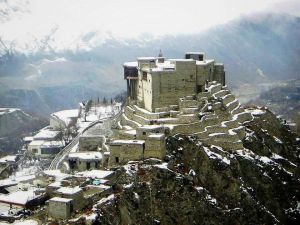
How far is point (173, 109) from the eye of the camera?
71.0 m

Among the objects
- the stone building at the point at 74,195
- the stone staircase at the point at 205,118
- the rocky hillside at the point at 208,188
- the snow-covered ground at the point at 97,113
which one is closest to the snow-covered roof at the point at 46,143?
the snow-covered ground at the point at 97,113

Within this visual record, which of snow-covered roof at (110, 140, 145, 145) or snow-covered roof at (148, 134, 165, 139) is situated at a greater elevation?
snow-covered roof at (148, 134, 165, 139)

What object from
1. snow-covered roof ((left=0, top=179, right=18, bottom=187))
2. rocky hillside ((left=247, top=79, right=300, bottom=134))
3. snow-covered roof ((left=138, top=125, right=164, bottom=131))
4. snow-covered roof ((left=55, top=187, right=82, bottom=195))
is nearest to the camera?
snow-covered roof ((left=55, top=187, right=82, bottom=195))

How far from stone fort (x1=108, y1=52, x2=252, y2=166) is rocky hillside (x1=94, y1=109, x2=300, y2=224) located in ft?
5.47

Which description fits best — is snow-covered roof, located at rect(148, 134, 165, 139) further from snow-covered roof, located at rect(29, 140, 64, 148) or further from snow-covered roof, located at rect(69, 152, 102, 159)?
snow-covered roof, located at rect(29, 140, 64, 148)

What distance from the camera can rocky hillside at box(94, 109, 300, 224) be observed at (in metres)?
55.2

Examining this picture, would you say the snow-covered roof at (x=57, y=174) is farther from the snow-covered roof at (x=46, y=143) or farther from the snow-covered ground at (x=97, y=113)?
the snow-covered ground at (x=97, y=113)

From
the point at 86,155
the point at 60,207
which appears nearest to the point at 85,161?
the point at 86,155

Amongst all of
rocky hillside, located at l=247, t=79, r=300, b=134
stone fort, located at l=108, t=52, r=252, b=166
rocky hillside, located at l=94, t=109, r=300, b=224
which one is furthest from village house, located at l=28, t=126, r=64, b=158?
rocky hillside, located at l=247, t=79, r=300, b=134

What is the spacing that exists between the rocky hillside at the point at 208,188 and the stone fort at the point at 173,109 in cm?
167

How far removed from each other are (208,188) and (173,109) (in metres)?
13.8

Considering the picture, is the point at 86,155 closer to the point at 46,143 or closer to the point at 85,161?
the point at 85,161

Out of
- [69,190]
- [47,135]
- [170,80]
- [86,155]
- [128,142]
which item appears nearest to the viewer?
[69,190]

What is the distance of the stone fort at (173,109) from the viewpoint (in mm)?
60969
